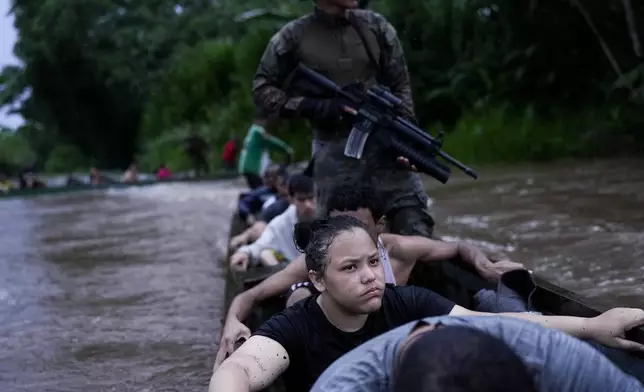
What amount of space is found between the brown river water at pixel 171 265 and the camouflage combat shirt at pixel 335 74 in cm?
111

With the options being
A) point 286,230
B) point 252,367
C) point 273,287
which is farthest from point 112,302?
point 252,367

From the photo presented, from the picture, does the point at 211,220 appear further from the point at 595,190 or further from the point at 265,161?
the point at 595,190

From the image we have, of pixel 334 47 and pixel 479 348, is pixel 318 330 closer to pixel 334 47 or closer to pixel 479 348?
pixel 479 348

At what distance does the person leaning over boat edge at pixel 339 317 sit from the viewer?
2.34 meters

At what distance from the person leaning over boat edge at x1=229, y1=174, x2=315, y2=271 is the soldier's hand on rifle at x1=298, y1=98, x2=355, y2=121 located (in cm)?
71

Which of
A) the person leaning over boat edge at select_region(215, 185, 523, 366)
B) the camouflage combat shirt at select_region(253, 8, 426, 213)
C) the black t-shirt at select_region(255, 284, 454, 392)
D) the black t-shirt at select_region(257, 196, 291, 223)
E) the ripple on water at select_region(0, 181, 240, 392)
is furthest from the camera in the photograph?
the black t-shirt at select_region(257, 196, 291, 223)

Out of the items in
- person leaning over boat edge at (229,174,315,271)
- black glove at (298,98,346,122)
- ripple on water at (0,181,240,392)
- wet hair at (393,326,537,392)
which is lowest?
ripple on water at (0,181,240,392)

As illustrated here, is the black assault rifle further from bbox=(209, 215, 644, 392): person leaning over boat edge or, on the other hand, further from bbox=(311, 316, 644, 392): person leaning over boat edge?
bbox=(311, 316, 644, 392): person leaning over boat edge

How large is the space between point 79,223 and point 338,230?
31.7ft

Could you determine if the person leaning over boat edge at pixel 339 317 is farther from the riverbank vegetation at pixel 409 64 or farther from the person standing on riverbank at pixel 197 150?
the person standing on riverbank at pixel 197 150

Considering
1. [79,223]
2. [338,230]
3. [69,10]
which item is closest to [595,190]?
[79,223]

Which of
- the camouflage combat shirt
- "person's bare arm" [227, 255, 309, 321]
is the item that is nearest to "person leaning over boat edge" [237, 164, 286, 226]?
the camouflage combat shirt

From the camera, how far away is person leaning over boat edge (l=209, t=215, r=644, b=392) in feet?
7.69

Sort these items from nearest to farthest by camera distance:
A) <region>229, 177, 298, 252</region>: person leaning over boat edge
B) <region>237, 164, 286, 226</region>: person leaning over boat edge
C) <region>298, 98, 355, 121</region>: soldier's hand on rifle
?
<region>298, 98, 355, 121</region>: soldier's hand on rifle, <region>229, 177, 298, 252</region>: person leaning over boat edge, <region>237, 164, 286, 226</region>: person leaning over boat edge
